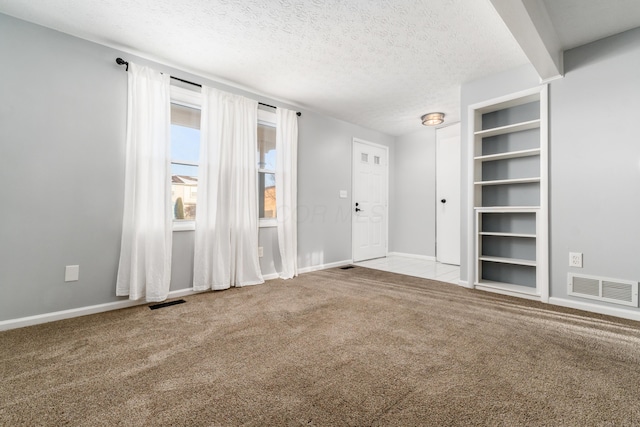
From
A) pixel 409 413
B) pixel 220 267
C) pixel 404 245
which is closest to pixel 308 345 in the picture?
pixel 409 413

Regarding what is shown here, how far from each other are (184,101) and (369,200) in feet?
11.4

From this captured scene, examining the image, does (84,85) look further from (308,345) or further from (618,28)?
(618,28)

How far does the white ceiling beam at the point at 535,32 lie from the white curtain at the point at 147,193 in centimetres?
295

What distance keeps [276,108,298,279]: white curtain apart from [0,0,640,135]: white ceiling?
21.2 inches

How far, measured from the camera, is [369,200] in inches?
208

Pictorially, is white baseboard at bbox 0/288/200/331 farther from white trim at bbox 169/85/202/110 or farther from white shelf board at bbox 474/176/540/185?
white shelf board at bbox 474/176/540/185

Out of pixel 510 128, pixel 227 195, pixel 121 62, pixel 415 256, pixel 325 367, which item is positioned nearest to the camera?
pixel 325 367

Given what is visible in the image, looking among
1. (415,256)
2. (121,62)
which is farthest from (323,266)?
(121,62)

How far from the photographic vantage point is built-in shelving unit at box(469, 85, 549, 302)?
3.00 metres

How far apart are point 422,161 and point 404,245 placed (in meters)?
1.73

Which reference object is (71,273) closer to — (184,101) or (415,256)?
(184,101)

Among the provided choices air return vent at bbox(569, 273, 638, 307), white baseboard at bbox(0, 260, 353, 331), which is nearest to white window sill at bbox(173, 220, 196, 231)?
white baseboard at bbox(0, 260, 353, 331)

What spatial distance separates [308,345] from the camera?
184 cm

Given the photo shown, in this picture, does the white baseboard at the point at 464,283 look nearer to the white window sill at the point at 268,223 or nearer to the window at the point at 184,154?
the white window sill at the point at 268,223
